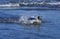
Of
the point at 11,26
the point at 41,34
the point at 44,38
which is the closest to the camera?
the point at 44,38

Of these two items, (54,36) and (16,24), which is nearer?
(54,36)

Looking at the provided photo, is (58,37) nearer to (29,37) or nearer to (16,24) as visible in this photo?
(29,37)

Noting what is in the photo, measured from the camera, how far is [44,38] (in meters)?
23.1

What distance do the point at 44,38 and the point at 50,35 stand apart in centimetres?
122

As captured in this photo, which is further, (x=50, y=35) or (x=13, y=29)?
(x=13, y=29)

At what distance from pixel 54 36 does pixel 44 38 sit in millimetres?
987

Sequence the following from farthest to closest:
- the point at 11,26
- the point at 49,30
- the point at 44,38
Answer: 1. the point at 11,26
2. the point at 49,30
3. the point at 44,38

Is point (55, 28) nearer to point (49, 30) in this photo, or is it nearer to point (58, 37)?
point (49, 30)

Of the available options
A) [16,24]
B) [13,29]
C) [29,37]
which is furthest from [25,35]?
[16,24]

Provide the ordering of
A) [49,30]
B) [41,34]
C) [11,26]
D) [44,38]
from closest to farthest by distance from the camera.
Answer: [44,38]
[41,34]
[49,30]
[11,26]

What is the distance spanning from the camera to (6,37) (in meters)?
23.3

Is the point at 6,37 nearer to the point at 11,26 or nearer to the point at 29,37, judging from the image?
the point at 29,37

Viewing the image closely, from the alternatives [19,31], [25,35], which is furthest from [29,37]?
[19,31]

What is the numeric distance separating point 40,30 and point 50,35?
200 cm
